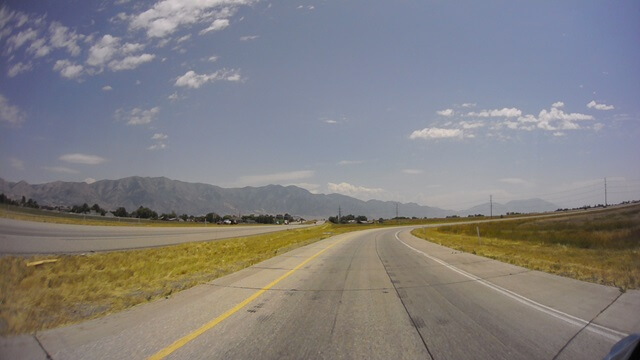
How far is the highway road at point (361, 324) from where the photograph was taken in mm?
5262

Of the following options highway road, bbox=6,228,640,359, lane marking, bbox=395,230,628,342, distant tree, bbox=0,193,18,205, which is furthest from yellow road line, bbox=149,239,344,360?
distant tree, bbox=0,193,18,205

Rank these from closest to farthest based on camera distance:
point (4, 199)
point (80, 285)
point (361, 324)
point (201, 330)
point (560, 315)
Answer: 1. point (201, 330)
2. point (361, 324)
3. point (560, 315)
4. point (80, 285)
5. point (4, 199)

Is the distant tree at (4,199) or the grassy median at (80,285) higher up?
the distant tree at (4,199)

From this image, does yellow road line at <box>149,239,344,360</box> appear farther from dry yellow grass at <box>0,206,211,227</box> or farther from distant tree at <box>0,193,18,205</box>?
dry yellow grass at <box>0,206,211,227</box>

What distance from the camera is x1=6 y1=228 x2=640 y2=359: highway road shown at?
526cm

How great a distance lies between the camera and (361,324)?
22.3 ft

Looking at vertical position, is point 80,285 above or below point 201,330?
below

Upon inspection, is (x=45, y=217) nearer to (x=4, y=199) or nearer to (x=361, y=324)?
(x=4, y=199)

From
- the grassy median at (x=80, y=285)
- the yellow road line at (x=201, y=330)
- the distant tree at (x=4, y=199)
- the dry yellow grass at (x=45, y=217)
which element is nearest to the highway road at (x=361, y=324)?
the yellow road line at (x=201, y=330)

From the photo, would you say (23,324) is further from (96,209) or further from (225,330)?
(96,209)

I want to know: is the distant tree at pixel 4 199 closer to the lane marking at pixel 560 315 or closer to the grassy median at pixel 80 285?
the grassy median at pixel 80 285

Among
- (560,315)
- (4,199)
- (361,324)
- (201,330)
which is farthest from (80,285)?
(4,199)

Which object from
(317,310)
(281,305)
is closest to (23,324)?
(281,305)

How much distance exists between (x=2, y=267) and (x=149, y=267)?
481 cm
